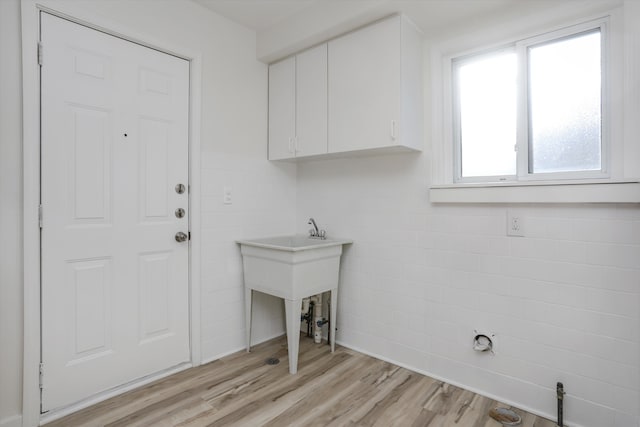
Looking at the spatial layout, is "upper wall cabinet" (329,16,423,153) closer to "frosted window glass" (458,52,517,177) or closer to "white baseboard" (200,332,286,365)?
"frosted window glass" (458,52,517,177)

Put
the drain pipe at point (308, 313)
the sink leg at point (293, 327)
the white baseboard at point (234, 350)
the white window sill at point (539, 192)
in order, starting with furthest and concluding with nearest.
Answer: the drain pipe at point (308, 313) < the white baseboard at point (234, 350) < the sink leg at point (293, 327) < the white window sill at point (539, 192)

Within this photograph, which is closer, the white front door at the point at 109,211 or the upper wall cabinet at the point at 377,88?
the white front door at the point at 109,211

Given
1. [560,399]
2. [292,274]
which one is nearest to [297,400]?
[292,274]

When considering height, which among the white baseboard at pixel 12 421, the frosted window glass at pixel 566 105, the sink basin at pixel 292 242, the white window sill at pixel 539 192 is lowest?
the white baseboard at pixel 12 421

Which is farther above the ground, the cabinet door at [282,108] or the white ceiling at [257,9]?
the white ceiling at [257,9]

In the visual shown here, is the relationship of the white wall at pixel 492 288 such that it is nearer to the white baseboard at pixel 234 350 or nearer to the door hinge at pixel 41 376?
the white baseboard at pixel 234 350

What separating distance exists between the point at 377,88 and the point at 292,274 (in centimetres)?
128

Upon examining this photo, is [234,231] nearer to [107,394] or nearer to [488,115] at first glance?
[107,394]

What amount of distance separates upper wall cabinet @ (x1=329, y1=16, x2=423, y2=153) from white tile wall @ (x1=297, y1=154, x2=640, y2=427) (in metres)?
0.31

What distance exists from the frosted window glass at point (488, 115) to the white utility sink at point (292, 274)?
1062 millimetres

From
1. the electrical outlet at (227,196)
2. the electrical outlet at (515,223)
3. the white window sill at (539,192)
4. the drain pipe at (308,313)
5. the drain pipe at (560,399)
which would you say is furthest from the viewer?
the drain pipe at (308,313)

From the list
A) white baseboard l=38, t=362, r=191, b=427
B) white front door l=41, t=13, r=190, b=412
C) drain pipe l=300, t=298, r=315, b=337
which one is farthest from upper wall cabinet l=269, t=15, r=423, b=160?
white baseboard l=38, t=362, r=191, b=427

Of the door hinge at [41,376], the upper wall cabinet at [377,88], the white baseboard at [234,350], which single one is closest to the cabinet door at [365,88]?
the upper wall cabinet at [377,88]

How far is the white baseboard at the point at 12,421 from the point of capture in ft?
5.40
